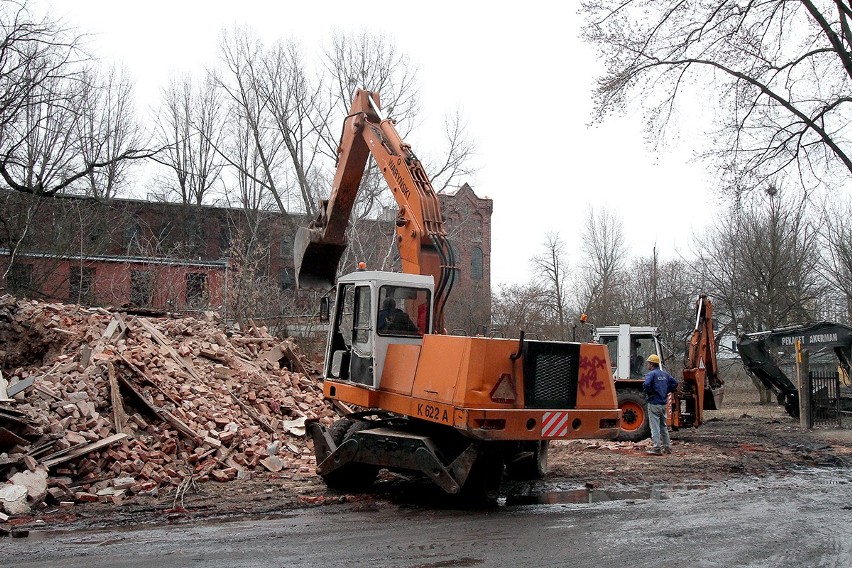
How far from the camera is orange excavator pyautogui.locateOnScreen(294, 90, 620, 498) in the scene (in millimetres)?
8930

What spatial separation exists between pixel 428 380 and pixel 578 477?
4068 mm

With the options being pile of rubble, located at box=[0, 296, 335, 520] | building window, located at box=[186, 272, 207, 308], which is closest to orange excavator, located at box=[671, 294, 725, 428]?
pile of rubble, located at box=[0, 296, 335, 520]

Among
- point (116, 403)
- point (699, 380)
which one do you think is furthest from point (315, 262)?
point (699, 380)

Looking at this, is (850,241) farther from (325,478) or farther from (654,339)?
(325,478)

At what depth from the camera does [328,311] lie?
1070 cm

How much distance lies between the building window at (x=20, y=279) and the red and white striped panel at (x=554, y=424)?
60.4ft

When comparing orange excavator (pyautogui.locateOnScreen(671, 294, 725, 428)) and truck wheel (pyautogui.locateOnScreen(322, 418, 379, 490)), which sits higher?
orange excavator (pyautogui.locateOnScreen(671, 294, 725, 428))

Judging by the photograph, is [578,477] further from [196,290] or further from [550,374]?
[196,290]

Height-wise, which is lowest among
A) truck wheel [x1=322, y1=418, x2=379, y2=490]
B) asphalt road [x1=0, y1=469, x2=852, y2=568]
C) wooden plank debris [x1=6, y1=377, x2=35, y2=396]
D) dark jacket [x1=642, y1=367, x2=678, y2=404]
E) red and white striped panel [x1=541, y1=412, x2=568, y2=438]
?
asphalt road [x1=0, y1=469, x2=852, y2=568]

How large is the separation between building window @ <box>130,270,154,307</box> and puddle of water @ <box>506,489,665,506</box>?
1793 centimetres

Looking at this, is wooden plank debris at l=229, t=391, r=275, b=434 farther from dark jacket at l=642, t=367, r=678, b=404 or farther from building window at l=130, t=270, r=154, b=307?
building window at l=130, t=270, r=154, b=307

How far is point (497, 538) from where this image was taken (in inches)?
307

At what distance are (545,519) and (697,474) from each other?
187 inches

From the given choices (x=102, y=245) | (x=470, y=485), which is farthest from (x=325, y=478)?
(x=102, y=245)
